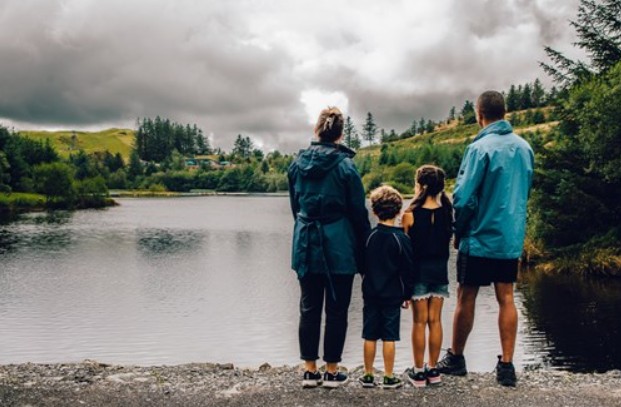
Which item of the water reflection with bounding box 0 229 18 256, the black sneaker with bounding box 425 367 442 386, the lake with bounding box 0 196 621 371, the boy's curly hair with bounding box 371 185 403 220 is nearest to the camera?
the boy's curly hair with bounding box 371 185 403 220

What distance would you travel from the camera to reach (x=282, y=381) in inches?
291

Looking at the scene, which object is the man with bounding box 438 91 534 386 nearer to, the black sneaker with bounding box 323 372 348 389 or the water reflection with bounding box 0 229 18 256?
the black sneaker with bounding box 323 372 348 389

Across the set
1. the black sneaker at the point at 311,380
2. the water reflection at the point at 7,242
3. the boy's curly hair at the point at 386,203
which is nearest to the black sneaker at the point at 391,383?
the black sneaker at the point at 311,380

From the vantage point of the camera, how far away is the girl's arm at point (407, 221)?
699cm

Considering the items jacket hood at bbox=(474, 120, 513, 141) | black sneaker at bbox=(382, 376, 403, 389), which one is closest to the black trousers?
black sneaker at bbox=(382, 376, 403, 389)

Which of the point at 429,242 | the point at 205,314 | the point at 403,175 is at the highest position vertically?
the point at 403,175

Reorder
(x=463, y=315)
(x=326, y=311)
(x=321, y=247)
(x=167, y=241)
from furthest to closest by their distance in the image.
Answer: (x=167, y=241), (x=463, y=315), (x=326, y=311), (x=321, y=247)

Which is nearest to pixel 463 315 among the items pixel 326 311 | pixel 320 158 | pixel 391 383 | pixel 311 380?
pixel 391 383

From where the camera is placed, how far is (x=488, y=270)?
22.3ft

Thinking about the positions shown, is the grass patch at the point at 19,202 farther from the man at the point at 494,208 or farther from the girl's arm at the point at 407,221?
the man at the point at 494,208

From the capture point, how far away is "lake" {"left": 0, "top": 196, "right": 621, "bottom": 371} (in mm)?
15984

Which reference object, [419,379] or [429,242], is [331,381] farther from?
[429,242]

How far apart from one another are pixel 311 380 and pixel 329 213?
200 centimetres

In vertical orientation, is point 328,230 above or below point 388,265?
above
